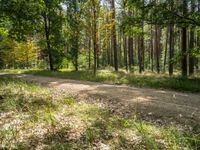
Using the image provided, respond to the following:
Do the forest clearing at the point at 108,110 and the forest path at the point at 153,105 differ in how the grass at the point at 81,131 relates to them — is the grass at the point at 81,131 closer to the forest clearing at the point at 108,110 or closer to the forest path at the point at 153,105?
the forest clearing at the point at 108,110

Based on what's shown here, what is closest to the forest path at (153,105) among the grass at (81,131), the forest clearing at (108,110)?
the forest clearing at (108,110)

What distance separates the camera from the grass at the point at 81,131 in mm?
4203

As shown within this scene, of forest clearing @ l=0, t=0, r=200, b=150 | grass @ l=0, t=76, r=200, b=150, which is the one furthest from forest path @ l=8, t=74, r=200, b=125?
grass @ l=0, t=76, r=200, b=150

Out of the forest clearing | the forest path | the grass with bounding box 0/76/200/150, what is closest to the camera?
the grass with bounding box 0/76/200/150

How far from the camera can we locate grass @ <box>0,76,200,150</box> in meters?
4.20

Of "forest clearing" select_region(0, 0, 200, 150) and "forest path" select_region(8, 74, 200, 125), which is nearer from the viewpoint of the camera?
"forest clearing" select_region(0, 0, 200, 150)

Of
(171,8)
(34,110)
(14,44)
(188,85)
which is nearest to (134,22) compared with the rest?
(171,8)

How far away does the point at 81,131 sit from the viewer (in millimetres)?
4941

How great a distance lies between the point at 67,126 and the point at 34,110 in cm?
189

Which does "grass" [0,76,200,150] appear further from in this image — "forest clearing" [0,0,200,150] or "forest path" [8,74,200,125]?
"forest path" [8,74,200,125]

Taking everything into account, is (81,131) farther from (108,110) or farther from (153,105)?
(153,105)

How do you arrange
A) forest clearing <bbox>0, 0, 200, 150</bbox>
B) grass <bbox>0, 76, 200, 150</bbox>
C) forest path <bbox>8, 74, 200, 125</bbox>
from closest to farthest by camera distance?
grass <bbox>0, 76, 200, 150</bbox> → forest clearing <bbox>0, 0, 200, 150</bbox> → forest path <bbox>8, 74, 200, 125</bbox>

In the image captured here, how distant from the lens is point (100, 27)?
52.3 ft

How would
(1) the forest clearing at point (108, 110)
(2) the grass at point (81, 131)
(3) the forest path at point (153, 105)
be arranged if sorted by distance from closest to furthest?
1. (2) the grass at point (81, 131)
2. (1) the forest clearing at point (108, 110)
3. (3) the forest path at point (153, 105)
